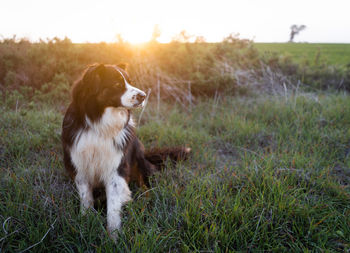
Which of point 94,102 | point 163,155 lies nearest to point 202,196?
point 163,155

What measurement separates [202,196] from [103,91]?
1361mm

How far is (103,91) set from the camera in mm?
2260

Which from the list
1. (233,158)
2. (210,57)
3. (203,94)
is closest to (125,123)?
(233,158)

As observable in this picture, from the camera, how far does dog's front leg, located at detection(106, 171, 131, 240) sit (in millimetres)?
2084

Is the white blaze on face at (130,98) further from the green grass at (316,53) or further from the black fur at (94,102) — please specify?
the green grass at (316,53)

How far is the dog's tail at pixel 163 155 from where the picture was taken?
305cm

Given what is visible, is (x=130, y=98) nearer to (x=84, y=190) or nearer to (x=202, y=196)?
(x=84, y=190)

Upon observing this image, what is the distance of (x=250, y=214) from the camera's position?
202cm

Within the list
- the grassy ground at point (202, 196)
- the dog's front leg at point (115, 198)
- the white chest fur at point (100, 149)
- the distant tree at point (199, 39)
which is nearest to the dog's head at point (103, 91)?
the white chest fur at point (100, 149)

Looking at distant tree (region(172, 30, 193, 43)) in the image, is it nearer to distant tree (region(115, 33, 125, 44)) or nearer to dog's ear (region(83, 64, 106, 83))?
distant tree (region(115, 33, 125, 44))

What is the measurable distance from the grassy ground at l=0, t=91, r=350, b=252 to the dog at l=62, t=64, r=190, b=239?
0.20 m

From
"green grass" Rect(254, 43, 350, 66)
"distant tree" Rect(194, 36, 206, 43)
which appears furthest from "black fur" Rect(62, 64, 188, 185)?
"green grass" Rect(254, 43, 350, 66)

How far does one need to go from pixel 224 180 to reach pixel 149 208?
856 millimetres

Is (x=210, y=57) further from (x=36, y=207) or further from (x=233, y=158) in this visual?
(x=36, y=207)
